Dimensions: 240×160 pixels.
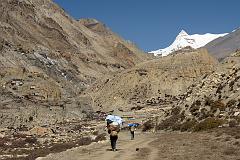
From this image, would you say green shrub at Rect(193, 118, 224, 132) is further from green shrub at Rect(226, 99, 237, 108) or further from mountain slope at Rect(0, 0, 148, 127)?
mountain slope at Rect(0, 0, 148, 127)

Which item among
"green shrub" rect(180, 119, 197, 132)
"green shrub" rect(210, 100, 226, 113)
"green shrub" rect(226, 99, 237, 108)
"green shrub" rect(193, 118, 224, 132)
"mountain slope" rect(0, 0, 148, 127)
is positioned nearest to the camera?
"green shrub" rect(193, 118, 224, 132)

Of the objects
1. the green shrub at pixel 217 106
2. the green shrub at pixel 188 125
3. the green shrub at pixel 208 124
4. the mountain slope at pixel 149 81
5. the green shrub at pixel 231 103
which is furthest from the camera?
the mountain slope at pixel 149 81

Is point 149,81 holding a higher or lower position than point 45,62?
lower

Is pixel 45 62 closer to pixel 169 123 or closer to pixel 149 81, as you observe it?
pixel 149 81

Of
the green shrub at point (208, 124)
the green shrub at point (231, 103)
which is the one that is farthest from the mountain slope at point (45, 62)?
the green shrub at point (208, 124)

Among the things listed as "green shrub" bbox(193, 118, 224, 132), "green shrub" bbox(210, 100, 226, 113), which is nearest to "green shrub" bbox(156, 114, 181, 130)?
"green shrub" bbox(210, 100, 226, 113)

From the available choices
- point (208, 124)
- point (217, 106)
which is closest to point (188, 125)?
point (217, 106)

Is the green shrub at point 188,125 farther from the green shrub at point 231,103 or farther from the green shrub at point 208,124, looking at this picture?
the green shrub at point 231,103

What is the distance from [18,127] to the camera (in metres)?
75.8

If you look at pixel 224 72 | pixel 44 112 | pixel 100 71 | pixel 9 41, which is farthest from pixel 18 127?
pixel 100 71

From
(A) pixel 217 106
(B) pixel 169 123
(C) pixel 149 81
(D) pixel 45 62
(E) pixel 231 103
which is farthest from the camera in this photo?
(D) pixel 45 62

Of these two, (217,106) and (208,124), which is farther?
(217,106)

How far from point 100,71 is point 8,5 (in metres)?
38.5

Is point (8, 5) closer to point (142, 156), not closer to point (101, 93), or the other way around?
point (101, 93)
